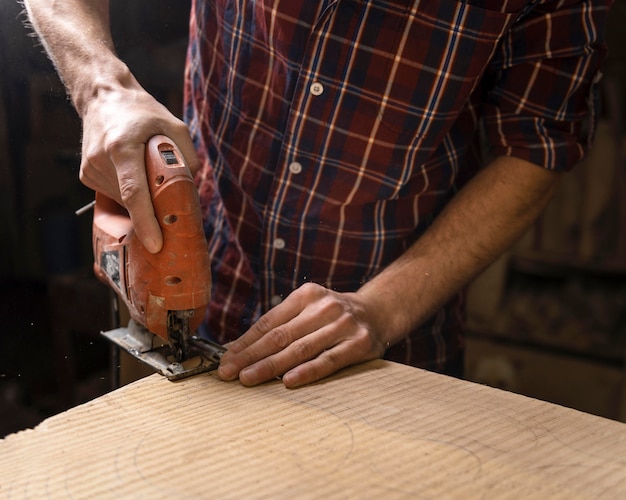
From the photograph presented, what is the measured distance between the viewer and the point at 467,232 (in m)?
1.35

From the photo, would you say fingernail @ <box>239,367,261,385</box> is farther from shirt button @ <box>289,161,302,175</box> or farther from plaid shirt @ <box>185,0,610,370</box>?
shirt button @ <box>289,161,302,175</box>

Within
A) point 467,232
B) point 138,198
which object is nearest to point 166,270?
point 138,198

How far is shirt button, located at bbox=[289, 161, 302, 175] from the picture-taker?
4.19 ft

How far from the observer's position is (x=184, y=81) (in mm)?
1464

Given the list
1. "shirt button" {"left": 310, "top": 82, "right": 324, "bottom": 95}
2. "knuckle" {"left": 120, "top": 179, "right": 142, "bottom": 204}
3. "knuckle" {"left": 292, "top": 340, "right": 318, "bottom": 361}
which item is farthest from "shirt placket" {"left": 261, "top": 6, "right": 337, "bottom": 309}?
"knuckle" {"left": 120, "top": 179, "right": 142, "bottom": 204}

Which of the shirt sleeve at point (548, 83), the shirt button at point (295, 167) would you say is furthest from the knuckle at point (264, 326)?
the shirt sleeve at point (548, 83)

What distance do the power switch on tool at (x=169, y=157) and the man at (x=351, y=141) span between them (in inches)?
2.1

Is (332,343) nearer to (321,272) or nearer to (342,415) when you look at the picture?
(342,415)

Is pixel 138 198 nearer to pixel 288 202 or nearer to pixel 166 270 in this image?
pixel 166 270

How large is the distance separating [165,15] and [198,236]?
0.56m

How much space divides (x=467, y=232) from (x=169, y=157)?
25.3 inches

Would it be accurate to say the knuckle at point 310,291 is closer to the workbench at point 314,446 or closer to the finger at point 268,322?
the finger at point 268,322

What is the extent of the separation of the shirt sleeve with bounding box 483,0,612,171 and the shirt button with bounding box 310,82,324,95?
1.11 ft

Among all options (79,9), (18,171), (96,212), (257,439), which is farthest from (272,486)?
(79,9)
